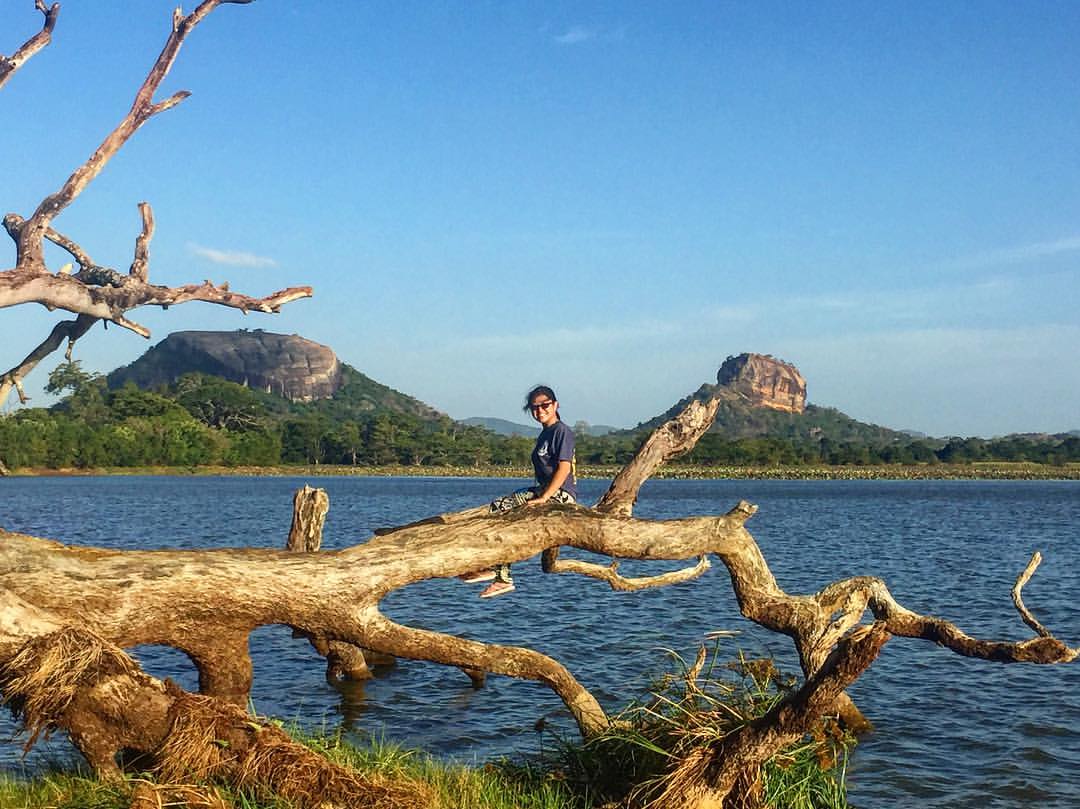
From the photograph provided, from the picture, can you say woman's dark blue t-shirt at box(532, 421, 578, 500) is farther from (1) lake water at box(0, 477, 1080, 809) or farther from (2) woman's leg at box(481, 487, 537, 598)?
(1) lake water at box(0, 477, 1080, 809)

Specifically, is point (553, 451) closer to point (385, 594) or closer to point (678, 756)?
point (385, 594)

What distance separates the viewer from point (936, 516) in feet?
257

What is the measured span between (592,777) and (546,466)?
9.24 ft

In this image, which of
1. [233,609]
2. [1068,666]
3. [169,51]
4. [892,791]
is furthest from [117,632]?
[1068,666]

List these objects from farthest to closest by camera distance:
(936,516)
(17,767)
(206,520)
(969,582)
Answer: (936,516) < (206,520) < (969,582) < (17,767)

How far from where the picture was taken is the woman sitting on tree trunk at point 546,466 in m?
9.70

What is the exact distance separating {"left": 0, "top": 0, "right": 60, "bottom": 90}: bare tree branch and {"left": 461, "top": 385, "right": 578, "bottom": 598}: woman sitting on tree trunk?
16.4ft

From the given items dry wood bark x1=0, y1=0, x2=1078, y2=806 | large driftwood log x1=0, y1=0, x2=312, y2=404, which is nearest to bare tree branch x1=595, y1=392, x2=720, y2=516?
dry wood bark x1=0, y1=0, x2=1078, y2=806

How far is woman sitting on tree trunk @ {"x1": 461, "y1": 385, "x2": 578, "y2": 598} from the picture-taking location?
9703 mm

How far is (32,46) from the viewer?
7.61 meters

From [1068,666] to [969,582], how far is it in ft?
48.5

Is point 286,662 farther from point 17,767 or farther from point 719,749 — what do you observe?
point 719,749

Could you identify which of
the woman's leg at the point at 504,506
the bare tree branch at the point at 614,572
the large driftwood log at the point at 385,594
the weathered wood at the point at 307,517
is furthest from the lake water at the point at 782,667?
the bare tree branch at the point at 614,572

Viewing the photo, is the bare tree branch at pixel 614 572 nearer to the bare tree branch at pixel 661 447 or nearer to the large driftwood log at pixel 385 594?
the large driftwood log at pixel 385 594
